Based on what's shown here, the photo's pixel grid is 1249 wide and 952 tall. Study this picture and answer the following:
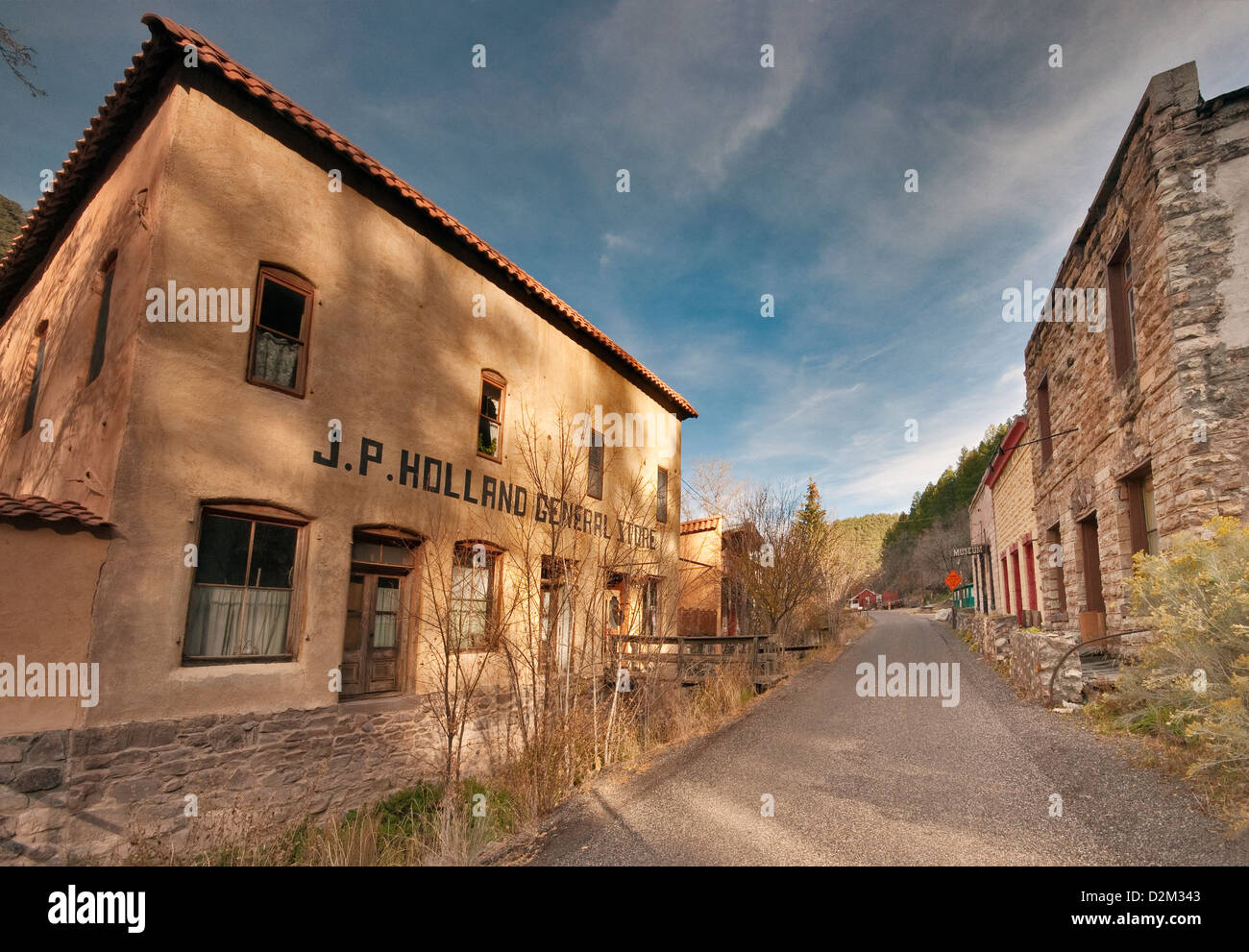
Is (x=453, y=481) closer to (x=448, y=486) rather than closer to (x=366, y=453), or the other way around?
(x=448, y=486)

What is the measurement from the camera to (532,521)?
11.0 metres

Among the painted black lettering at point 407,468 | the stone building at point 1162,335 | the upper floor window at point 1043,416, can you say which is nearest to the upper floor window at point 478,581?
the painted black lettering at point 407,468

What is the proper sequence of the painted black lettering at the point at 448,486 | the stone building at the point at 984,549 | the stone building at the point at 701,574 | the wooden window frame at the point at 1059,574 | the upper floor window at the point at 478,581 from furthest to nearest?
1. the stone building at the point at 984,549
2. the stone building at the point at 701,574
3. the wooden window frame at the point at 1059,574
4. the upper floor window at the point at 478,581
5. the painted black lettering at the point at 448,486

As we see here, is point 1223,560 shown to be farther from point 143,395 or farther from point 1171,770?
point 143,395

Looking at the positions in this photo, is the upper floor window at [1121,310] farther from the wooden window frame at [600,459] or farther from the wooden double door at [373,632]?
the wooden double door at [373,632]

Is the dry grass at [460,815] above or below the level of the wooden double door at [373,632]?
below

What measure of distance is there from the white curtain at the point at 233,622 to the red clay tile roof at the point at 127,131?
19.4 feet

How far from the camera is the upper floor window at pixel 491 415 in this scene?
419 inches

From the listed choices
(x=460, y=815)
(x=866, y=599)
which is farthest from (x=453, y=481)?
(x=866, y=599)

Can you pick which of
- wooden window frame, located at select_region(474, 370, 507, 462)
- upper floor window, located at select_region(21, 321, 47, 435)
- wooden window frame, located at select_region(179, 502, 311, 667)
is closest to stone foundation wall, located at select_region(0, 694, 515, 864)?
wooden window frame, located at select_region(179, 502, 311, 667)

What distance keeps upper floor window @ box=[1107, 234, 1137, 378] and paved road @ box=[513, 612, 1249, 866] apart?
525 cm

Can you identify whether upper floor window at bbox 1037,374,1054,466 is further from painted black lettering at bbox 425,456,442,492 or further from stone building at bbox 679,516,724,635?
painted black lettering at bbox 425,456,442,492

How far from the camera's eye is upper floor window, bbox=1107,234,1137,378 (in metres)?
8.66
